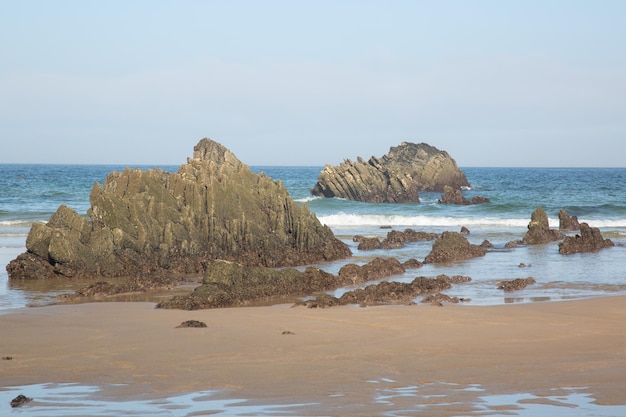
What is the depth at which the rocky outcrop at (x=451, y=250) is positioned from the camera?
20.3m

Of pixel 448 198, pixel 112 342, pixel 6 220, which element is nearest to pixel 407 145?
pixel 448 198

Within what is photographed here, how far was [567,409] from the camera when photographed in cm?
682

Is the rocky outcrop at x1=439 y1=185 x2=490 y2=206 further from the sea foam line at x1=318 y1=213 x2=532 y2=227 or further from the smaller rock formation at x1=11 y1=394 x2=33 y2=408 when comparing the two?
the smaller rock formation at x1=11 y1=394 x2=33 y2=408

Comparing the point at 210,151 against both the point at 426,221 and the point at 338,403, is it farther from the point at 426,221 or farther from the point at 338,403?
the point at 338,403

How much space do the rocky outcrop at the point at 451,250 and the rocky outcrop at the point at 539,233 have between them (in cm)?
368

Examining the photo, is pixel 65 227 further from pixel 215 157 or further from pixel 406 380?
pixel 215 157

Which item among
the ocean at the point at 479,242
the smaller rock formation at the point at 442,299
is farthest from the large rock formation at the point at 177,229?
the smaller rock formation at the point at 442,299

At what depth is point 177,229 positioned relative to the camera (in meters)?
19.1

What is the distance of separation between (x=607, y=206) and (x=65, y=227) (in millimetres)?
36322

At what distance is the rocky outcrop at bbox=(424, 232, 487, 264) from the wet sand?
7.31 meters

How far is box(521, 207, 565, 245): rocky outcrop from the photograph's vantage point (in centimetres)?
2512

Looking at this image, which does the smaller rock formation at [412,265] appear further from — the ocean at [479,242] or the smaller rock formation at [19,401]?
the smaller rock formation at [19,401]

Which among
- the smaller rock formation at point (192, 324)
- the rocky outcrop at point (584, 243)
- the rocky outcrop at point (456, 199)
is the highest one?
the rocky outcrop at point (456, 199)

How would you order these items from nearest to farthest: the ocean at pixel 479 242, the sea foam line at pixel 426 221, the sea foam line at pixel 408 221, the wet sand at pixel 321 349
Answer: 1. the wet sand at pixel 321 349
2. the ocean at pixel 479 242
3. the sea foam line at pixel 426 221
4. the sea foam line at pixel 408 221
